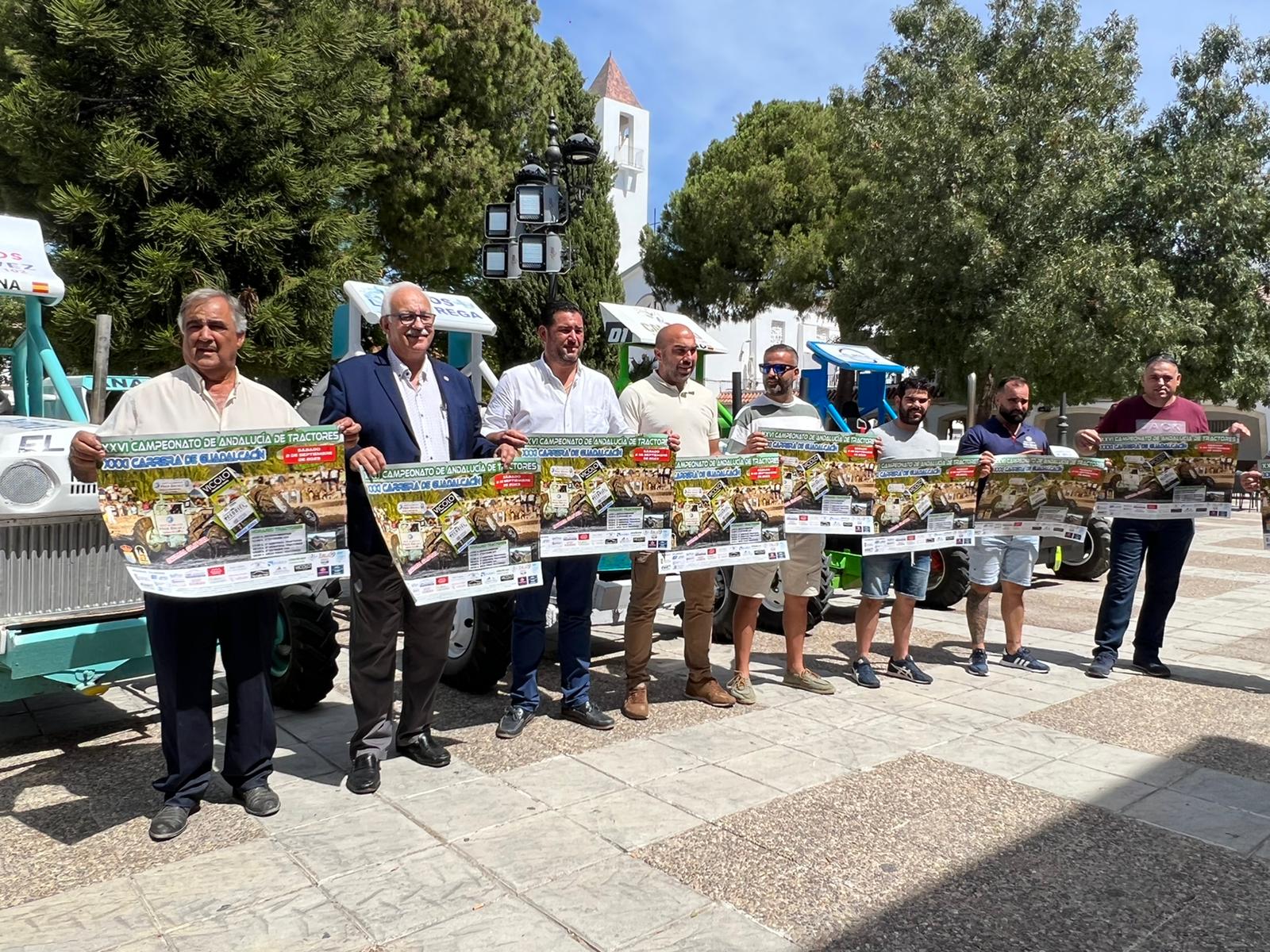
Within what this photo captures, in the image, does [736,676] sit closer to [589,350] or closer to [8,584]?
[8,584]

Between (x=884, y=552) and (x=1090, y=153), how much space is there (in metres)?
14.7

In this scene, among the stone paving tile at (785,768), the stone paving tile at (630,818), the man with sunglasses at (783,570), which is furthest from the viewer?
the man with sunglasses at (783,570)

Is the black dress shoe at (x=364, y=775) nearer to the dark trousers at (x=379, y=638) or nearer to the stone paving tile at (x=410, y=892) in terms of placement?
the dark trousers at (x=379, y=638)

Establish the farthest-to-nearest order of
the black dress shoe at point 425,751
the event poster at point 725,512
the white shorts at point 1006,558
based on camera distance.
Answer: the white shorts at point 1006,558 < the event poster at point 725,512 < the black dress shoe at point 425,751

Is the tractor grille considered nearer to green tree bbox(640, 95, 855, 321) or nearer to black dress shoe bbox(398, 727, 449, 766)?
black dress shoe bbox(398, 727, 449, 766)

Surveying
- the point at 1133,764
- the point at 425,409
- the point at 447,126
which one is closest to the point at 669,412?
the point at 425,409

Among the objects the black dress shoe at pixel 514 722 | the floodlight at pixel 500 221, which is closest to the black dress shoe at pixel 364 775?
the black dress shoe at pixel 514 722

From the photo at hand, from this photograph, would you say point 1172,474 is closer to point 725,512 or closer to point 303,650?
point 725,512

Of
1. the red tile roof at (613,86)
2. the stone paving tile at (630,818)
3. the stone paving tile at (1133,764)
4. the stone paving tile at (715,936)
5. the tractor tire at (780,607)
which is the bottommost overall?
the stone paving tile at (630,818)

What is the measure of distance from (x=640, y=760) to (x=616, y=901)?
1395 mm

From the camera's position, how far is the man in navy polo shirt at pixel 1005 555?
21.1ft

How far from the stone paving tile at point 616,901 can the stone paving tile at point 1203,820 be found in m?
2.06

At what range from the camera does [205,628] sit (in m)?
3.84

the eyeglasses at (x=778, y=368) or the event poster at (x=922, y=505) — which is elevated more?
the eyeglasses at (x=778, y=368)
